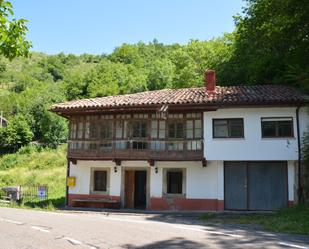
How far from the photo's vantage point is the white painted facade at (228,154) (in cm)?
2114

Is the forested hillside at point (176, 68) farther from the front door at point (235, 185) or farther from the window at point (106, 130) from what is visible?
the window at point (106, 130)

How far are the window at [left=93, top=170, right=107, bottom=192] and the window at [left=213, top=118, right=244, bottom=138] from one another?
271 inches

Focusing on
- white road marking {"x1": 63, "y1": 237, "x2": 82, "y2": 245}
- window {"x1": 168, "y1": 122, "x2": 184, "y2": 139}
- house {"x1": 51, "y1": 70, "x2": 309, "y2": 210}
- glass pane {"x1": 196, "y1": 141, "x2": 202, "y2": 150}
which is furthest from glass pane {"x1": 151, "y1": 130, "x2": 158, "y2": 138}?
white road marking {"x1": 63, "y1": 237, "x2": 82, "y2": 245}

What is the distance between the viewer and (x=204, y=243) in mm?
10250

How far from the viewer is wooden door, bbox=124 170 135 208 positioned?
2380 centimetres

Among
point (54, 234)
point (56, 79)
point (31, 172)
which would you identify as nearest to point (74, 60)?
point (56, 79)

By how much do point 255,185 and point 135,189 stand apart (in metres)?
6.86

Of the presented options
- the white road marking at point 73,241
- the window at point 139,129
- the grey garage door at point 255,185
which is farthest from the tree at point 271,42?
the white road marking at point 73,241

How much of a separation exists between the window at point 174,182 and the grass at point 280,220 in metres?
3.52

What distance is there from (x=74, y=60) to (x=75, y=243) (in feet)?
428

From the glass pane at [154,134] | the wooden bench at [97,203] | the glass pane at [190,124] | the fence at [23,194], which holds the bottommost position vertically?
the wooden bench at [97,203]

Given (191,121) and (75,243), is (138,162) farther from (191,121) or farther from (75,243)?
(75,243)

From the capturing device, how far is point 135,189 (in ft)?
79.2

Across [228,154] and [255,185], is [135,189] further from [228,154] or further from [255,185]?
[255,185]
